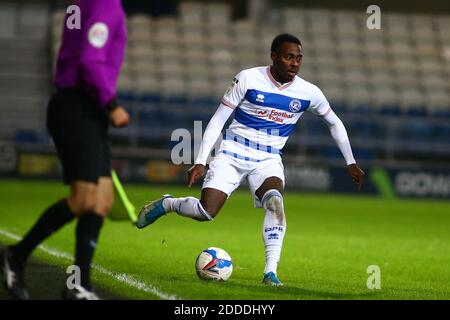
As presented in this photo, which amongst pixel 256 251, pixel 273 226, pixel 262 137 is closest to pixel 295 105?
pixel 262 137

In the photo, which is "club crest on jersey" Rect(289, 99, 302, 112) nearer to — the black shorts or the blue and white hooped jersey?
the blue and white hooped jersey

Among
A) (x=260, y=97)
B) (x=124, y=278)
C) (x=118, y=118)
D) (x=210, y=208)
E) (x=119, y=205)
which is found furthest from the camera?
(x=260, y=97)

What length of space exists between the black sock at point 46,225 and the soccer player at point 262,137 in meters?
2.27

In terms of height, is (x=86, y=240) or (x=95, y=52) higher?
(x=95, y=52)

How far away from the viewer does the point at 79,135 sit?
6.90m

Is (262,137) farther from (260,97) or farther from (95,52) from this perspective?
(95,52)

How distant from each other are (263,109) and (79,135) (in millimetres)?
2806

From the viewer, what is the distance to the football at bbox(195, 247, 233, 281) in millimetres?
9109

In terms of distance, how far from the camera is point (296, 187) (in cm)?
2544

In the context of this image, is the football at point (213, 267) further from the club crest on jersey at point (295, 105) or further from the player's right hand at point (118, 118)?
the player's right hand at point (118, 118)

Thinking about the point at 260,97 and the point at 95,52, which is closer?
the point at 95,52

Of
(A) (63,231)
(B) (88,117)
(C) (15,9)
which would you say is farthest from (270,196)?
(C) (15,9)

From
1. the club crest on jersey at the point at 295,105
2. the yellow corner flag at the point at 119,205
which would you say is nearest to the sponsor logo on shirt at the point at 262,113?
the club crest on jersey at the point at 295,105
